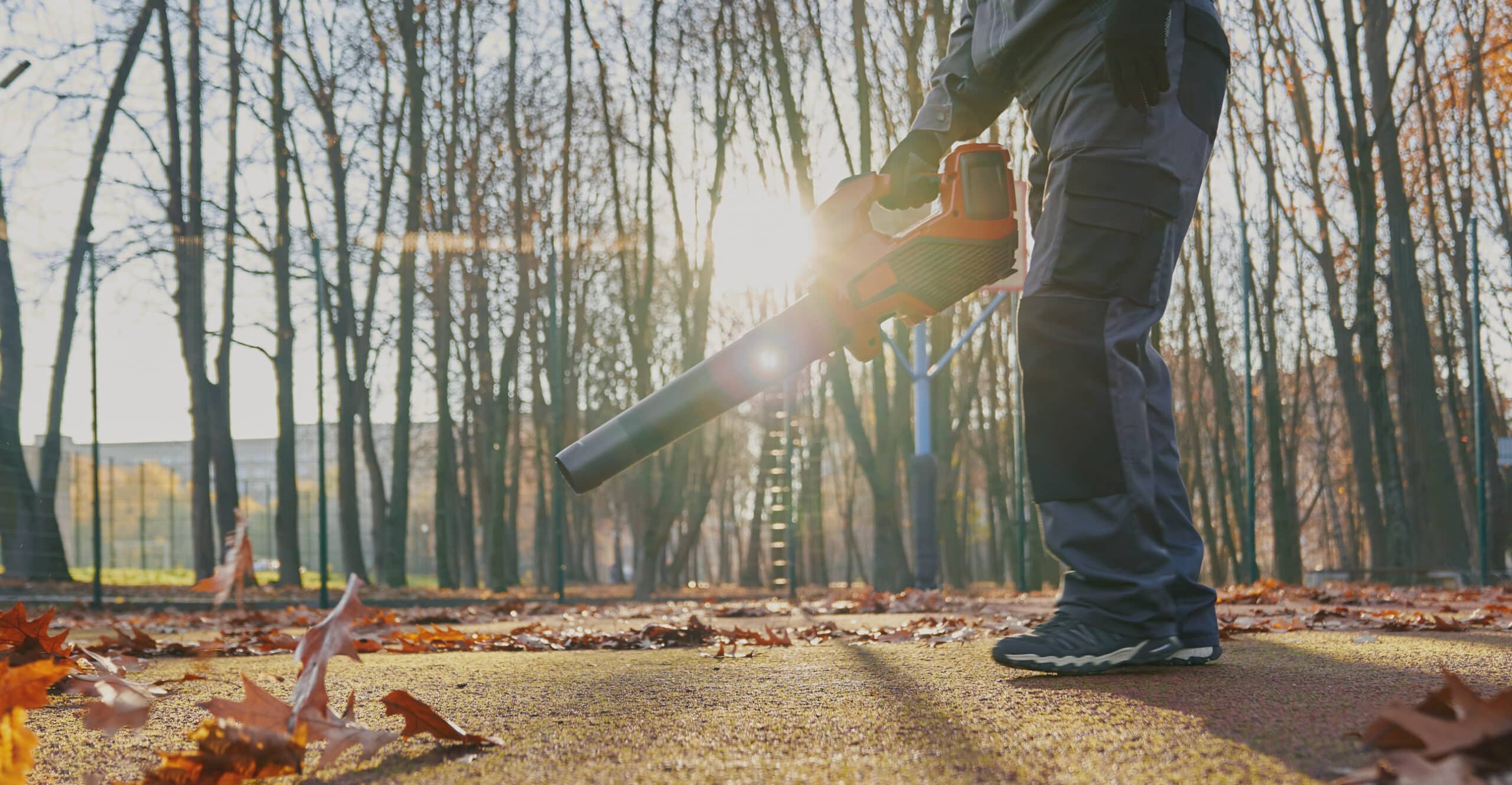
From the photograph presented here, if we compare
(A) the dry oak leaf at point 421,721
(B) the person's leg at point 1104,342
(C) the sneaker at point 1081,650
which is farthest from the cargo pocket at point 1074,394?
(A) the dry oak leaf at point 421,721

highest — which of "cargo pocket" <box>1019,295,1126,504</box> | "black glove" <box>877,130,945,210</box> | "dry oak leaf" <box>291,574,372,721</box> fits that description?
"black glove" <box>877,130,945,210</box>

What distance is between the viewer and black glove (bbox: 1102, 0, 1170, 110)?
2.21 meters

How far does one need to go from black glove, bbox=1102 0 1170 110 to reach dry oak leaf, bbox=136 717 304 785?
188cm

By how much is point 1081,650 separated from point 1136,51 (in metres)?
1.20

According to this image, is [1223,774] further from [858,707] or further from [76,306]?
[76,306]

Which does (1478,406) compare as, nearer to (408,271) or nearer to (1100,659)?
(1100,659)

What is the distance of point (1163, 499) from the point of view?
7.87 ft

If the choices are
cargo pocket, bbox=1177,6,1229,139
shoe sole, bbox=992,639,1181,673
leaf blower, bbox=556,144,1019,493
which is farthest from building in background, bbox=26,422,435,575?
cargo pocket, bbox=1177,6,1229,139

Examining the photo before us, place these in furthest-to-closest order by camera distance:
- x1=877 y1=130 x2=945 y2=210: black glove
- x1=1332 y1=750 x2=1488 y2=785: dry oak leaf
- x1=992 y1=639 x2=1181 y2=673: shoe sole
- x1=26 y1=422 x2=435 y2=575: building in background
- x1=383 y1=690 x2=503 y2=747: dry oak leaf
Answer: x1=26 y1=422 x2=435 y2=575: building in background, x1=877 y1=130 x2=945 y2=210: black glove, x1=992 y1=639 x2=1181 y2=673: shoe sole, x1=383 y1=690 x2=503 y2=747: dry oak leaf, x1=1332 y1=750 x2=1488 y2=785: dry oak leaf

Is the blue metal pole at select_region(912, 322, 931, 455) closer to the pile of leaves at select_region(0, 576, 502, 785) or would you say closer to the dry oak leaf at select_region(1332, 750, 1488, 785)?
the pile of leaves at select_region(0, 576, 502, 785)

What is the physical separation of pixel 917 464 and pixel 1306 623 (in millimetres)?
5700

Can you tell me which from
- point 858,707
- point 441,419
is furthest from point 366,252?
point 858,707

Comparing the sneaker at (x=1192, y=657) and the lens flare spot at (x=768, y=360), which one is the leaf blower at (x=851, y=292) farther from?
the sneaker at (x=1192, y=657)

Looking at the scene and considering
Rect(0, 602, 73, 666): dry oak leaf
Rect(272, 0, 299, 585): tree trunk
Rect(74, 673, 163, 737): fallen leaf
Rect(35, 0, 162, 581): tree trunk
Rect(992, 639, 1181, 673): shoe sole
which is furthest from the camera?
Rect(272, 0, 299, 585): tree trunk
